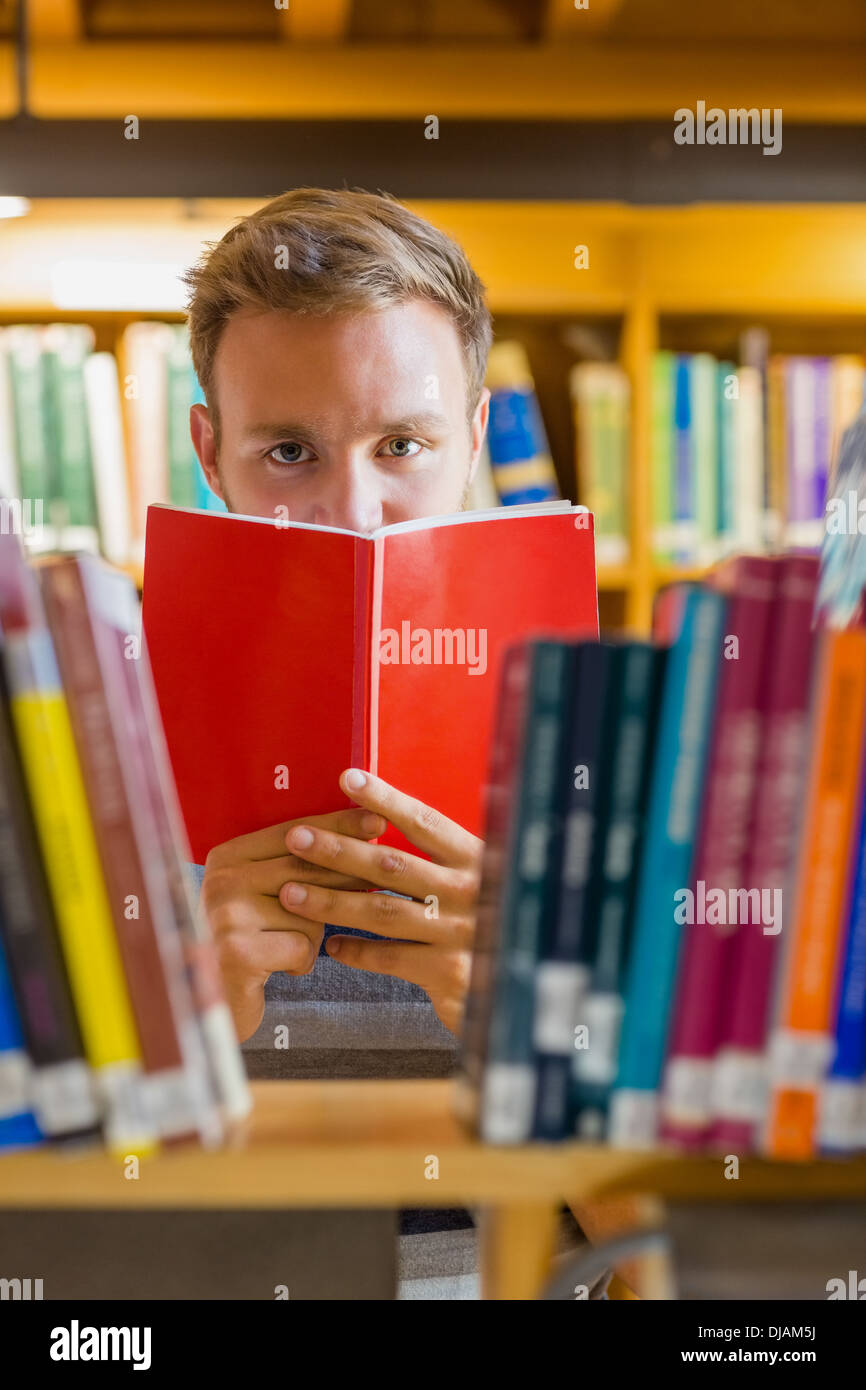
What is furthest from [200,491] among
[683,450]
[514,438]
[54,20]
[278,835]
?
[278,835]

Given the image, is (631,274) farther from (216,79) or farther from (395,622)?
(395,622)

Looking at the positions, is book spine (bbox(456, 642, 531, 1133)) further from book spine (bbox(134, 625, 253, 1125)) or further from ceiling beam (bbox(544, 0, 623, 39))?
ceiling beam (bbox(544, 0, 623, 39))

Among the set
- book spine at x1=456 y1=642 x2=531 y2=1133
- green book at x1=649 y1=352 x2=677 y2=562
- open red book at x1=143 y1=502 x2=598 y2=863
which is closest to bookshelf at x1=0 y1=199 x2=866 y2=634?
green book at x1=649 y1=352 x2=677 y2=562

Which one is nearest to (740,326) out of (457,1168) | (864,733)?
(864,733)

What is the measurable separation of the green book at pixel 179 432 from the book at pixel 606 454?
1.94 feet

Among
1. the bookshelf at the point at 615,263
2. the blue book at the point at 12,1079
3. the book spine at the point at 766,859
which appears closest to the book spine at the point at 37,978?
the blue book at the point at 12,1079

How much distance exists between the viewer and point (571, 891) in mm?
511

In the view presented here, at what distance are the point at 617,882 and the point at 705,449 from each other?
148cm

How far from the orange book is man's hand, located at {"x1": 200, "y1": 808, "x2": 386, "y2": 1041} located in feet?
1.16

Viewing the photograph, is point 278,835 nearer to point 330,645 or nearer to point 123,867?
point 330,645

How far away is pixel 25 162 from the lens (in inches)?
66.4

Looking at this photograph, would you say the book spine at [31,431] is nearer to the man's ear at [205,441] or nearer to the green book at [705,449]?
the man's ear at [205,441]

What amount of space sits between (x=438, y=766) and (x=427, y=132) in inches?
47.6
